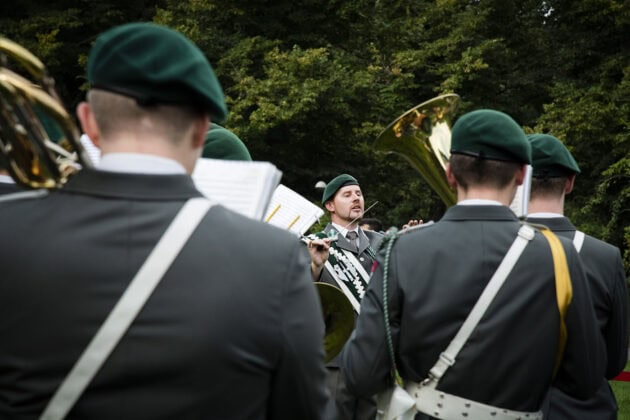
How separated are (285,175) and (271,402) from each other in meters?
19.1

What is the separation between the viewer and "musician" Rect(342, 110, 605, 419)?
2959mm

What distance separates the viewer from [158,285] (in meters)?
1.73

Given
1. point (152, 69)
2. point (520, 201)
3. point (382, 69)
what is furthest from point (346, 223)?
point (382, 69)

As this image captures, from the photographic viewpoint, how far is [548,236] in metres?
3.06

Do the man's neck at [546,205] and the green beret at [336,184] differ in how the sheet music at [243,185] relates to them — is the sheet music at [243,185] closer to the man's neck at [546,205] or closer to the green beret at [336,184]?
the man's neck at [546,205]

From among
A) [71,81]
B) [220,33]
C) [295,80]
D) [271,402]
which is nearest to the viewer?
[271,402]

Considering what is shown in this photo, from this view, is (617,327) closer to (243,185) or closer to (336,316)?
(336,316)

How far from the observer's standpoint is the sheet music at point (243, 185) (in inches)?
82.0

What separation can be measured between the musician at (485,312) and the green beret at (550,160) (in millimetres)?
801

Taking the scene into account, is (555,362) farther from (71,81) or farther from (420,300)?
(71,81)

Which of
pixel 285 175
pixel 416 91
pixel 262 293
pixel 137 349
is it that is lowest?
pixel 285 175

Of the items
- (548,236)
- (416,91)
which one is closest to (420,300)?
(548,236)

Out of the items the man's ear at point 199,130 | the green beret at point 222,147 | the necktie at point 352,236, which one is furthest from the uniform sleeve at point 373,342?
the necktie at point 352,236

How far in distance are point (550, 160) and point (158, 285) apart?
8.56 feet
